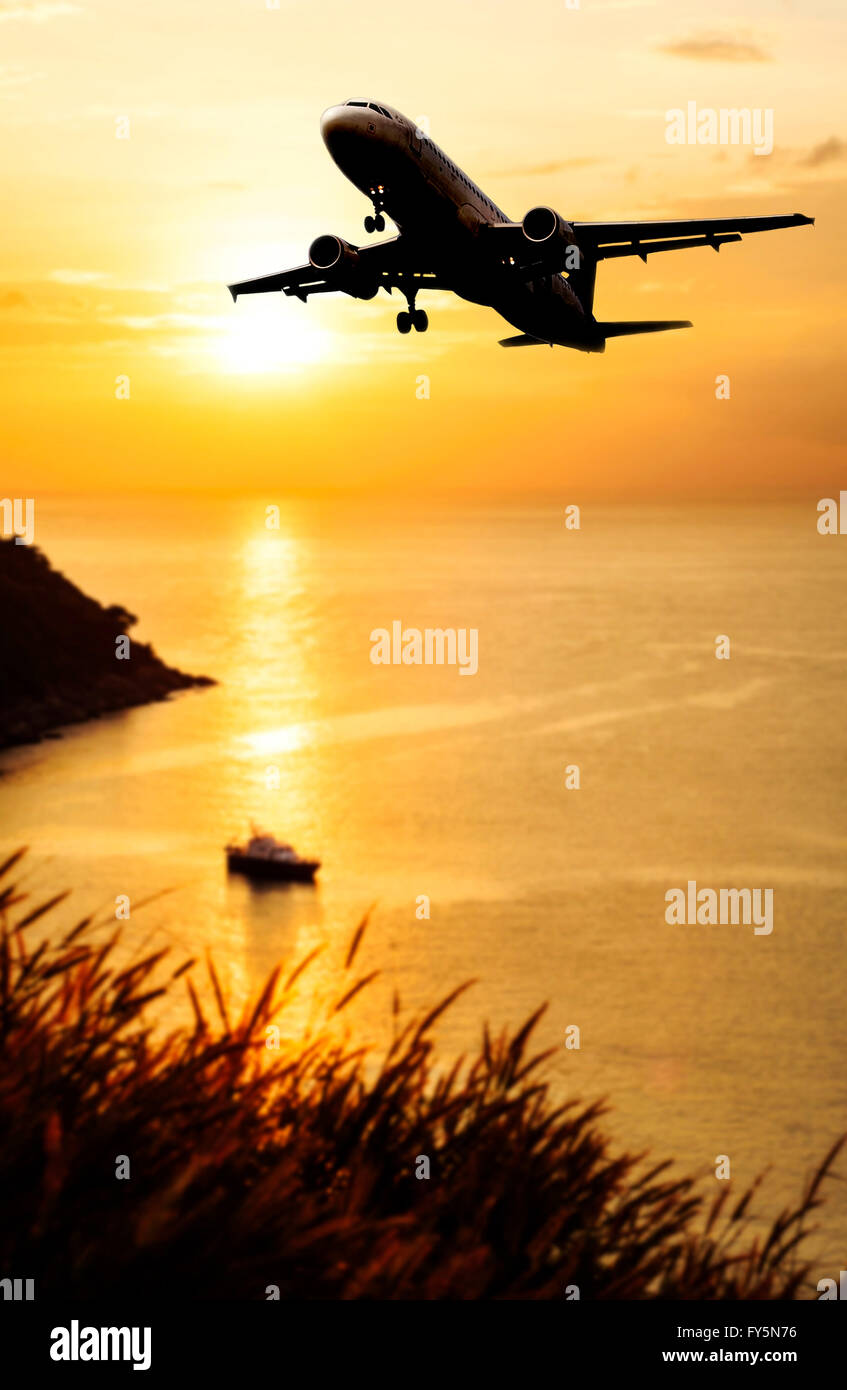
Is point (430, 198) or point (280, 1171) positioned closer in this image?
point (280, 1171)

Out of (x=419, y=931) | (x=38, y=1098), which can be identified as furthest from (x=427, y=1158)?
(x=419, y=931)

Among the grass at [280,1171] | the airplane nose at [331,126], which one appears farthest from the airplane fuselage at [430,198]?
the grass at [280,1171]

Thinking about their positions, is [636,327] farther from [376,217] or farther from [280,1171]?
[280,1171]

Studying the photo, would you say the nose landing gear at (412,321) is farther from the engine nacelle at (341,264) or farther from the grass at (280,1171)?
the grass at (280,1171)

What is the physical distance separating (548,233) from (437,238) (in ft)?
8.73

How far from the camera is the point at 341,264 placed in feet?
109

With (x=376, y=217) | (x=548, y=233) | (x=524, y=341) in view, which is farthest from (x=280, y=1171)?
(x=524, y=341)

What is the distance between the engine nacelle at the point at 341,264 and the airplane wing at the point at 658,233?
595cm

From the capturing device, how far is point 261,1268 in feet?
29.8

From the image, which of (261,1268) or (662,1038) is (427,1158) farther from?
(662,1038)

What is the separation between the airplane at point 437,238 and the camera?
1206 inches

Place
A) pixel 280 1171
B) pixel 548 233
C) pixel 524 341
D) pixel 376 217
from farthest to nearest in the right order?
pixel 524 341 < pixel 548 233 < pixel 376 217 < pixel 280 1171

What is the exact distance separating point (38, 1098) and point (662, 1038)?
547 feet
